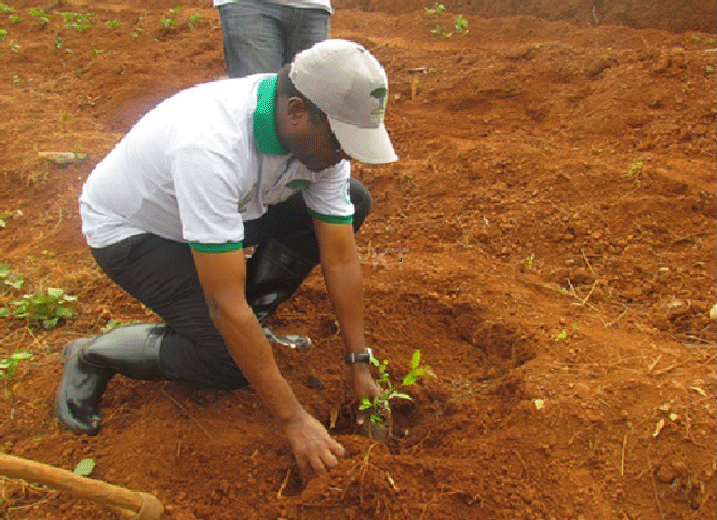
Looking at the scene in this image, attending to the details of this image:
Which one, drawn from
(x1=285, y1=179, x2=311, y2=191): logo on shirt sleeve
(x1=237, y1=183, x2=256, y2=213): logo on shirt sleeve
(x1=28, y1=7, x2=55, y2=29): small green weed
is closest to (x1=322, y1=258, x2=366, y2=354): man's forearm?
(x1=285, y1=179, x2=311, y2=191): logo on shirt sleeve

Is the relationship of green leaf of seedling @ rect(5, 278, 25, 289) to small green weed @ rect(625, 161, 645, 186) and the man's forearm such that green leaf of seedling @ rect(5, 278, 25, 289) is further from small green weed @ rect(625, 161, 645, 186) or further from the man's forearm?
small green weed @ rect(625, 161, 645, 186)

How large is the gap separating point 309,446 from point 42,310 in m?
1.56

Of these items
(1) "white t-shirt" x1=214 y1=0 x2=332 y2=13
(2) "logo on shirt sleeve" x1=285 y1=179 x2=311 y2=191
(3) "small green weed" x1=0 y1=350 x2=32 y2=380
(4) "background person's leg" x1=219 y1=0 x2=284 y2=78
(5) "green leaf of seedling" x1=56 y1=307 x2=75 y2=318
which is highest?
(1) "white t-shirt" x1=214 y1=0 x2=332 y2=13

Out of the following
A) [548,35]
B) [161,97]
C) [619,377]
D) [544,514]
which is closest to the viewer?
[544,514]

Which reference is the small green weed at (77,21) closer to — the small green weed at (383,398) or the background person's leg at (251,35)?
the background person's leg at (251,35)

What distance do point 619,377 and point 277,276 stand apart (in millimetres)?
1276

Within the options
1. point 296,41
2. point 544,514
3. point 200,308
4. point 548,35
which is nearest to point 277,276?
point 200,308

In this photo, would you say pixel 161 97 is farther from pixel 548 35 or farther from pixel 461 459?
pixel 461 459

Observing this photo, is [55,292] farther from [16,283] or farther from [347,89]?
[347,89]

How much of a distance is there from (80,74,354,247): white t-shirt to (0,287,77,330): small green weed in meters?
0.85

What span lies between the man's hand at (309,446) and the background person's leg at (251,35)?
2.14m

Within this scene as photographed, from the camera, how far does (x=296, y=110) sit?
1.75 metres

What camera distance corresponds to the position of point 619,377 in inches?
88.1

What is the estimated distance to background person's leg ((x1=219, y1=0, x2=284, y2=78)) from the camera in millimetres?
3375
